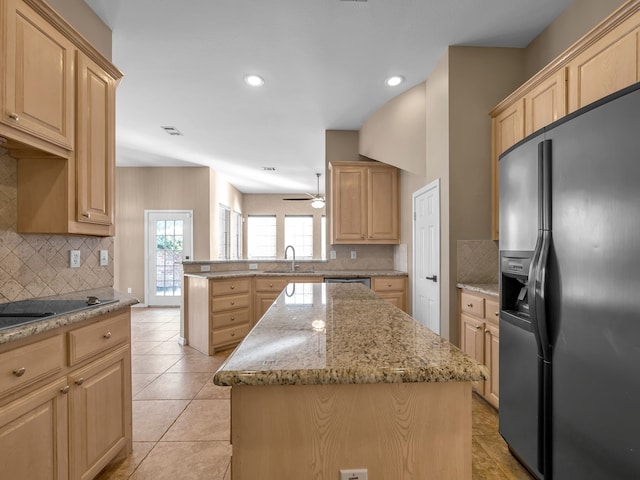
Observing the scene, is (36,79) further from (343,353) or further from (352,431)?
(352,431)

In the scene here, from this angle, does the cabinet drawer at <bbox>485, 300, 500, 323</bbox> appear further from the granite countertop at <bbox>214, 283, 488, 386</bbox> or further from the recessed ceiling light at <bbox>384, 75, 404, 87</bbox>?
the recessed ceiling light at <bbox>384, 75, 404, 87</bbox>

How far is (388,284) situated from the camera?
403cm

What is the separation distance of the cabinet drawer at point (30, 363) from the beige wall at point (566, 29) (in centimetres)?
351

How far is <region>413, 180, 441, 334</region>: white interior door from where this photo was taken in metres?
2.99

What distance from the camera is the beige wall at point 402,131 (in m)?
3.47

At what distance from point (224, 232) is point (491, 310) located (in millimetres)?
6869

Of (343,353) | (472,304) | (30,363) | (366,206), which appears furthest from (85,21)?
(472,304)

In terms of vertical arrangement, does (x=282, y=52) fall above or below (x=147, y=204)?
above

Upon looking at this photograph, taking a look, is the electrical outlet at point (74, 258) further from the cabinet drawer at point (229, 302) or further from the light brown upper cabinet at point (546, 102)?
the light brown upper cabinet at point (546, 102)

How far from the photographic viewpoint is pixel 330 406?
0.74 meters

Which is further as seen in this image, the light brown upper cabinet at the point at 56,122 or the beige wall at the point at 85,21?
the beige wall at the point at 85,21

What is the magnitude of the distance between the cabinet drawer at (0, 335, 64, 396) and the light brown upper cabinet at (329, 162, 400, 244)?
11.2 feet

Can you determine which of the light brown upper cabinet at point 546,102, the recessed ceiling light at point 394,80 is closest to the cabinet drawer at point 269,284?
the recessed ceiling light at point 394,80

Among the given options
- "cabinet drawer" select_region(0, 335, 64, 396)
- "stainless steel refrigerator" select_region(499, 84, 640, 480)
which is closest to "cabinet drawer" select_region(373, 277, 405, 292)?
"stainless steel refrigerator" select_region(499, 84, 640, 480)
